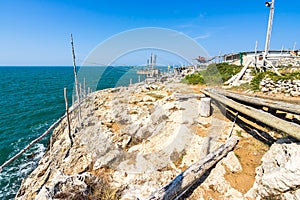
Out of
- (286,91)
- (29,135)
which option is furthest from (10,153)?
(286,91)

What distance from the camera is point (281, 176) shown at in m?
2.95

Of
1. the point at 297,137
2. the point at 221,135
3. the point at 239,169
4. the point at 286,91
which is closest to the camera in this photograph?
the point at 297,137

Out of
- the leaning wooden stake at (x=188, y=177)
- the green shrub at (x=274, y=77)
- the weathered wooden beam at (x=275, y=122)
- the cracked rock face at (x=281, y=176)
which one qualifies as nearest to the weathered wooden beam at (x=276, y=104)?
the weathered wooden beam at (x=275, y=122)

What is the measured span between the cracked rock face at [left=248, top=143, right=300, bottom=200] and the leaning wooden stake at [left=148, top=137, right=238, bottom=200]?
40.6 inches

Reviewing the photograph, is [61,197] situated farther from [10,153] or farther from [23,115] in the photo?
[23,115]

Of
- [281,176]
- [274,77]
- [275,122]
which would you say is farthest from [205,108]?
[274,77]

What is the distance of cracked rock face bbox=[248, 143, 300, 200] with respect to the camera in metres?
2.80

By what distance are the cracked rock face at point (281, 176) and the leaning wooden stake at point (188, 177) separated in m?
1.03

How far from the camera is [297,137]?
3.06m

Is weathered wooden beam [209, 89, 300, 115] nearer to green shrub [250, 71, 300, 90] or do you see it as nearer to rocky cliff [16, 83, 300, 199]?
rocky cliff [16, 83, 300, 199]

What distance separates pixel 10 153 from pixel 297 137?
50.5 feet

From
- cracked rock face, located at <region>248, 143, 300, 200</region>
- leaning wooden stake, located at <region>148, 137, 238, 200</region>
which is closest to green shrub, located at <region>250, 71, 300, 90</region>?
leaning wooden stake, located at <region>148, 137, 238, 200</region>

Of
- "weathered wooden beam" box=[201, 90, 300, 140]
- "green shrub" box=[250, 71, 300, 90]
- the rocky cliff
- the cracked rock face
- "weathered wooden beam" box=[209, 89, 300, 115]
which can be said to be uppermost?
"green shrub" box=[250, 71, 300, 90]

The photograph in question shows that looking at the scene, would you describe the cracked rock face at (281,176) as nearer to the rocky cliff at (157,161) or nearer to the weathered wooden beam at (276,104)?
the rocky cliff at (157,161)
